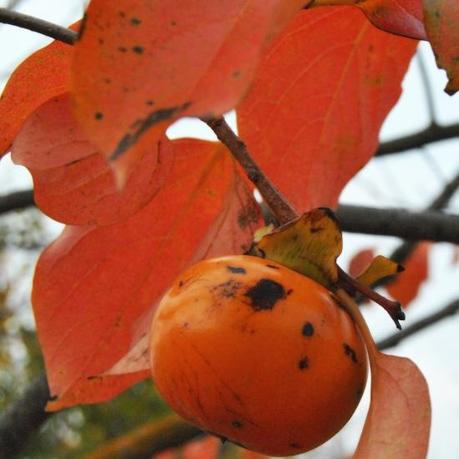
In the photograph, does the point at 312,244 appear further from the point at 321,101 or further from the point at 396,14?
the point at 321,101

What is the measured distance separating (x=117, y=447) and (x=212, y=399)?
1035 millimetres

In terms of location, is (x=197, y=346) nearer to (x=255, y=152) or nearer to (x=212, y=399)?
(x=212, y=399)

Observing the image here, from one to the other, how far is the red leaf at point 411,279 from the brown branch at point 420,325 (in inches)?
5.8

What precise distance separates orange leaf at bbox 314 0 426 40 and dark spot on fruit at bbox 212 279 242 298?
162 millimetres

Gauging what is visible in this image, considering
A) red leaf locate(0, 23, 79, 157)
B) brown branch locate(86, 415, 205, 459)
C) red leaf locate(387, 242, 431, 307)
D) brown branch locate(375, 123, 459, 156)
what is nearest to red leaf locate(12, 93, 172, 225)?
red leaf locate(0, 23, 79, 157)

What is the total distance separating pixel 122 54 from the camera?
0.37 metres

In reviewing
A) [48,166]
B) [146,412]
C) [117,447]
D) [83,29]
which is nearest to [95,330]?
[48,166]

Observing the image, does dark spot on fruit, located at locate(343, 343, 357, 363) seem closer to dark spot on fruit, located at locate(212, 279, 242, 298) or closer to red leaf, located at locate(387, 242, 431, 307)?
dark spot on fruit, located at locate(212, 279, 242, 298)

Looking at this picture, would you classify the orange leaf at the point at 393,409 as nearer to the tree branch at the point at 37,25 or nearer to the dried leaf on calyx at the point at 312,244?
the dried leaf on calyx at the point at 312,244

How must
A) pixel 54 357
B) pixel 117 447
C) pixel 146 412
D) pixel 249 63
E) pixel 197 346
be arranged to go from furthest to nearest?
pixel 146 412, pixel 117 447, pixel 54 357, pixel 197 346, pixel 249 63

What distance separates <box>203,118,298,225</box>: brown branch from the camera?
540mm

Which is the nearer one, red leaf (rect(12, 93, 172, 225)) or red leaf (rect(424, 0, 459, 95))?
red leaf (rect(424, 0, 459, 95))

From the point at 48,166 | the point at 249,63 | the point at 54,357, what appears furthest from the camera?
the point at 54,357

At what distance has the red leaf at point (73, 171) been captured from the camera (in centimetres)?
56
